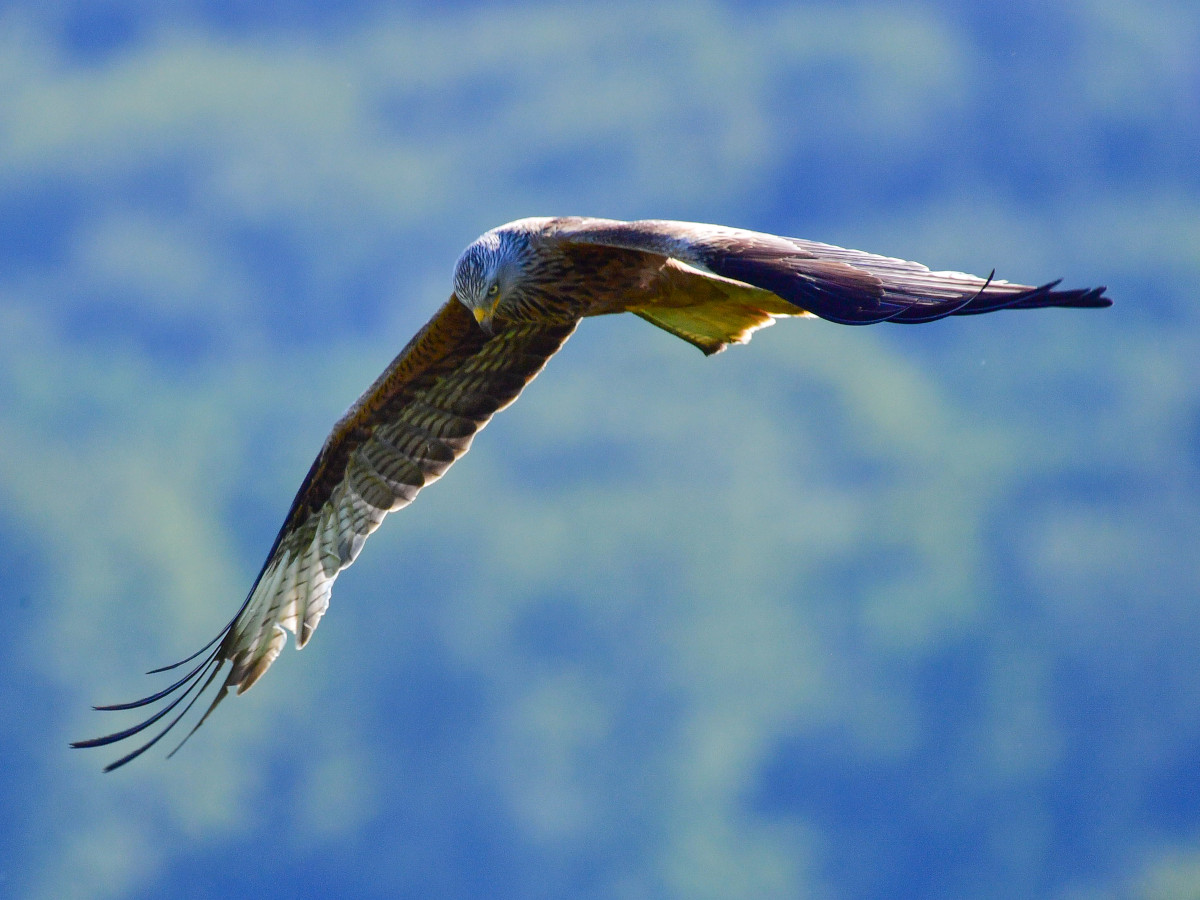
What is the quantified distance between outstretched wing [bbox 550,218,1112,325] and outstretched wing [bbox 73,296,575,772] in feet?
5.02

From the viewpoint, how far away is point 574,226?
6562mm

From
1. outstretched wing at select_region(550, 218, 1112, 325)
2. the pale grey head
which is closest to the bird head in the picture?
the pale grey head

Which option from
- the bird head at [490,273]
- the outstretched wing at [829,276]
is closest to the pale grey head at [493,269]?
the bird head at [490,273]

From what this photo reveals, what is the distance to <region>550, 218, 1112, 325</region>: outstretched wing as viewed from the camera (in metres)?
5.15

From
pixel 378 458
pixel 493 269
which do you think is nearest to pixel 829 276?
pixel 493 269

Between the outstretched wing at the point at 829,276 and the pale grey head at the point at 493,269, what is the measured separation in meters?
0.73

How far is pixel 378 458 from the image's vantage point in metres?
7.77

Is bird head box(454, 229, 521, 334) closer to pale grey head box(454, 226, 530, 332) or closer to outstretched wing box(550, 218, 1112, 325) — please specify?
pale grey head box(454, 226, 530, 332)

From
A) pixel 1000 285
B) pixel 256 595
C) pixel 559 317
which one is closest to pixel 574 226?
pixel 559 317

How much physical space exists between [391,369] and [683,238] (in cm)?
214

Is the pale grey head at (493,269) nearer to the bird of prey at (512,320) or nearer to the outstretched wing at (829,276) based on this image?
the bird of prey at (512,320)

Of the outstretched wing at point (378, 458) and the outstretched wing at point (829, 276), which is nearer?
the outstretched wing at point (829, 276)

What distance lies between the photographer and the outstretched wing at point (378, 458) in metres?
7.45

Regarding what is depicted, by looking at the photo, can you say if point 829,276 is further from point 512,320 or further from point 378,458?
point 378,458
